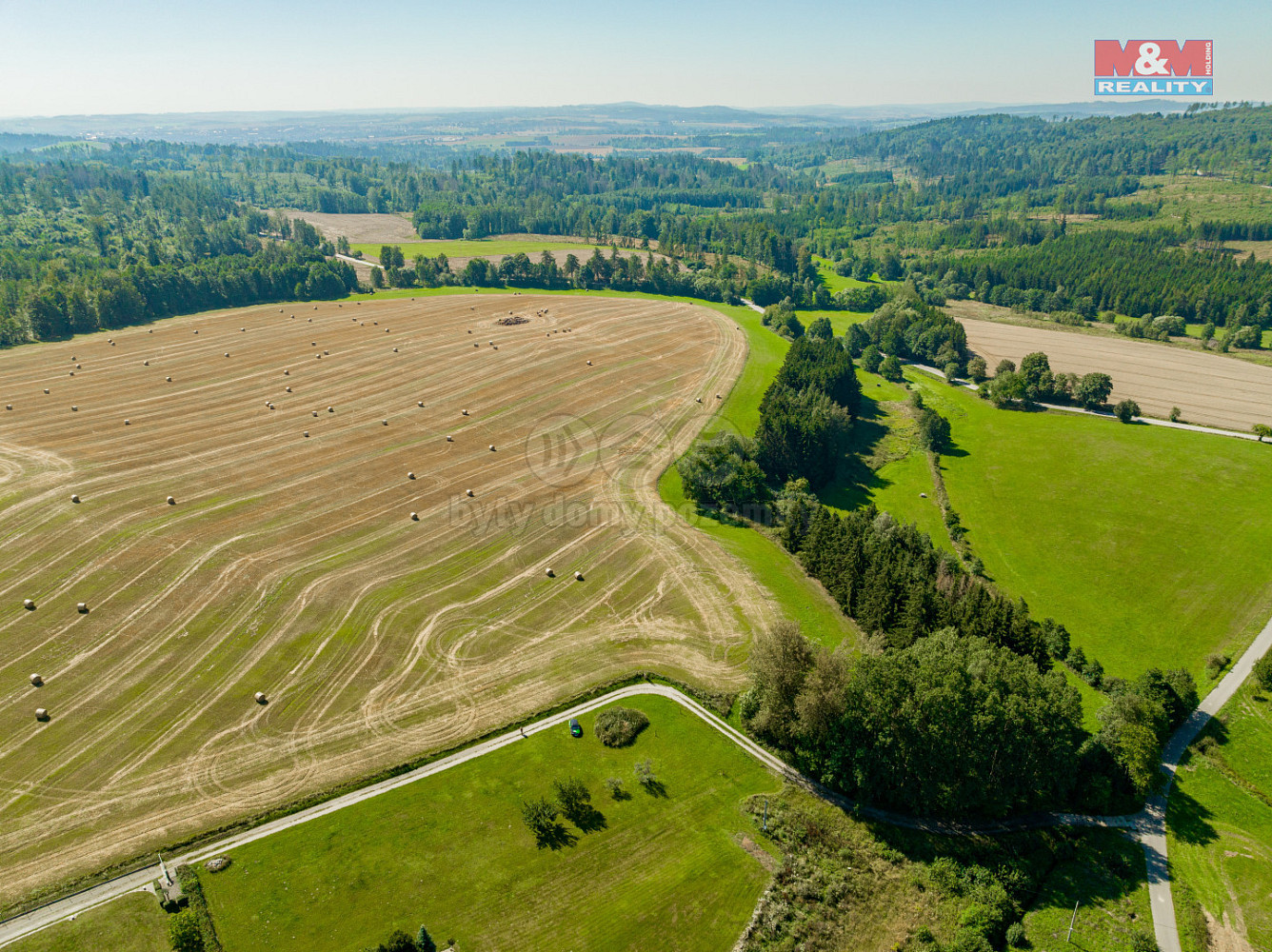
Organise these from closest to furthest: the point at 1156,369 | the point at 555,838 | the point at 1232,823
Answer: the point at 555,838, the point at 1232,823, the point at 1156,369

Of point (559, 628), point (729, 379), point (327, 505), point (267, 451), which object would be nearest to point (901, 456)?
point (729, 379)

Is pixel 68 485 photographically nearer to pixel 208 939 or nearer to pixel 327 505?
pixel 327 505

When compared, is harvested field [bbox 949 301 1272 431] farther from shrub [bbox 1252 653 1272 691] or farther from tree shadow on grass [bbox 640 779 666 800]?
tree shadow on grass [bbox 640 779 666 800]

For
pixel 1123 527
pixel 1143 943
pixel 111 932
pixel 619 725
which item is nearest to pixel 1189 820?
pixel 1143 943

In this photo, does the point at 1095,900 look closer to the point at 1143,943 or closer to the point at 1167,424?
the point at 1143,943

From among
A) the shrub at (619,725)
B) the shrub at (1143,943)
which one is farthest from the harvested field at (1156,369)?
the shrub at (619,725)

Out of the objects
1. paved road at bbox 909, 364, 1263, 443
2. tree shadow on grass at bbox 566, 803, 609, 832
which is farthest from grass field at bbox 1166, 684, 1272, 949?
paved road at bbox 909, 364, 1263, 443

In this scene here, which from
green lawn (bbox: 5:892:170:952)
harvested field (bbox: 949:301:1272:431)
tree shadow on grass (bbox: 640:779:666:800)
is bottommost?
tree shadow on grass (bbox: 640:779:666:800)
